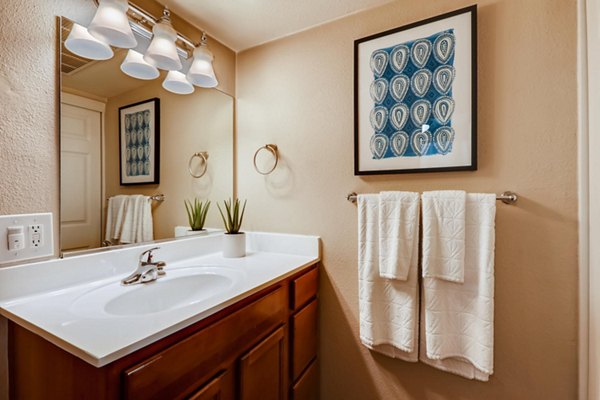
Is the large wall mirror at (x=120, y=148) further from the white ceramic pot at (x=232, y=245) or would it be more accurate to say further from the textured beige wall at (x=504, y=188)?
the textured beige wall at (x=504, y=188)

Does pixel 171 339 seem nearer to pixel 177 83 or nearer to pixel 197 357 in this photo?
pixel 197 357

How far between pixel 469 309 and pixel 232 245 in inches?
41.9

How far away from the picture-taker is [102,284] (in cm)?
97

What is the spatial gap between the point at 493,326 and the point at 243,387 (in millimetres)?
928

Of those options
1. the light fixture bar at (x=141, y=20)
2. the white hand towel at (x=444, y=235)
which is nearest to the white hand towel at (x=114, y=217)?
the light fixture bar at (x=141, y=20)

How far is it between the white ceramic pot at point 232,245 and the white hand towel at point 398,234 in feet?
2.28

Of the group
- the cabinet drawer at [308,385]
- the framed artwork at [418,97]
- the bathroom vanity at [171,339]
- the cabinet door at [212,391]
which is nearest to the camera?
the bathroom vanity at [171,339]

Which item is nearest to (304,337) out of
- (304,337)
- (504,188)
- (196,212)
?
(304,337)

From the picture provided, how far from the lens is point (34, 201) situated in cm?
89

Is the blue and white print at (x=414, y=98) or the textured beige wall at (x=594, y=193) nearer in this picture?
the textured beige wall at (x=594, y=193)

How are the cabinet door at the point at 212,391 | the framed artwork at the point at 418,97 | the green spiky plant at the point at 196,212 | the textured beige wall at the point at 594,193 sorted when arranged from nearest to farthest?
1. the cabinet door at the point at 212,391
2. the textured beige wall at the point at 594,193
3. the framed artwork at the point at 418,97
4. the green spiky plant at the point at 196,212

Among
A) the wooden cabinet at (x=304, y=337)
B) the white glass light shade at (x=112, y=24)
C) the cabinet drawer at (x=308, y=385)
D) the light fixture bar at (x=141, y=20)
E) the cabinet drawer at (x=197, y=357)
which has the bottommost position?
the cabinet drawer at (x=308, y=385)

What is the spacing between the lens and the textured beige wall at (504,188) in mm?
986

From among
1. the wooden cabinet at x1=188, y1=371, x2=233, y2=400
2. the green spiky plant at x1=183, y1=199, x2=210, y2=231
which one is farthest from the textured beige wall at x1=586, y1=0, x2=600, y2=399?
the green spiky plant at x1=183, y1=199, x2=210, y2=231
